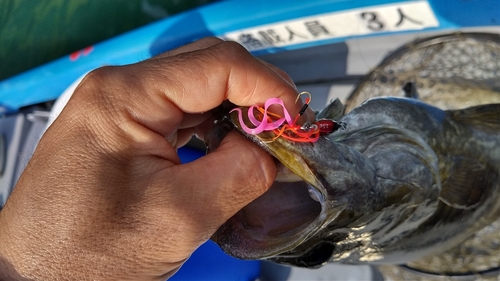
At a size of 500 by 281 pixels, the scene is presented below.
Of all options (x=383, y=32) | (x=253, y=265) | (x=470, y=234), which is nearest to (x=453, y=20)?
(x=383, y=32)

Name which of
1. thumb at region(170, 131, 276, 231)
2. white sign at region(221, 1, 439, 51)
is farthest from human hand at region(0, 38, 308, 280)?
white sign at region(221, 1, 439, 51)

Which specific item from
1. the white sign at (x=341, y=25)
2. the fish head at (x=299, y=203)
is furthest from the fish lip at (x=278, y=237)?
the white sign at (x=341, y=25)

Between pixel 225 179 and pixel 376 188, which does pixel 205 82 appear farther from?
pixel 376 188

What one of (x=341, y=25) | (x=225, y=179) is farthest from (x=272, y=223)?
(x=341, y=25)

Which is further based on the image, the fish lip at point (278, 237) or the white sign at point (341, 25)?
the white sign at point (341, 25)

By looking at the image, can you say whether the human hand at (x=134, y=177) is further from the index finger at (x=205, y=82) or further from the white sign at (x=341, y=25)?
the white sign at (x=341, y=25)

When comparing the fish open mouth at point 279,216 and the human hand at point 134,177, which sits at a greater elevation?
the human hand at point 134,177

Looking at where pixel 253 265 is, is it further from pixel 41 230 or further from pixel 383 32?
pixel 41 230

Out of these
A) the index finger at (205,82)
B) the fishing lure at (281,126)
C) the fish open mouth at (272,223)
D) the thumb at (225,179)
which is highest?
the index finger at (205,82)
